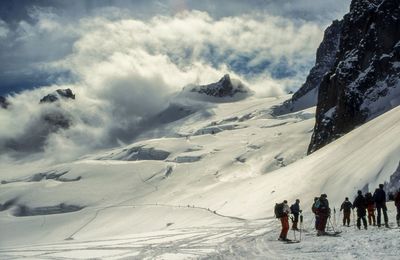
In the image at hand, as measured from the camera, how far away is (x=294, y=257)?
20.7 m

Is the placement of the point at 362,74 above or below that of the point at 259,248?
above

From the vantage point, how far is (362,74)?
12188 cm

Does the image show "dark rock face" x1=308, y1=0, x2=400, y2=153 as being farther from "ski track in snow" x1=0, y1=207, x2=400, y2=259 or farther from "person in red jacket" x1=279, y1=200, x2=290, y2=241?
"person in red jacket" x1=279, y1=200, x2=290, y2=241

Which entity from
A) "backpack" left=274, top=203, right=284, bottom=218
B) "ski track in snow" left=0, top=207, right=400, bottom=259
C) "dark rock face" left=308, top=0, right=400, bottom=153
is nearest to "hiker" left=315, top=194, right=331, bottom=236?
"ski track in snow" left=0, top=207, right=400, bottom=259

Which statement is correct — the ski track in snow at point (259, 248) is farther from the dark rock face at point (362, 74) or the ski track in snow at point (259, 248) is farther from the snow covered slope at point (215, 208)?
the dark rock face at point (362, 74)

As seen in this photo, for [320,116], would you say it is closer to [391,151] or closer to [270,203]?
[270,203]

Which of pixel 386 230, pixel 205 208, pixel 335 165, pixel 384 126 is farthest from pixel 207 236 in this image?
pixel 205 208

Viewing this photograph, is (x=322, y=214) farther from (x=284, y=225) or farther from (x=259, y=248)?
(x=259, y=248)

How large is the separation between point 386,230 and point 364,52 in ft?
364

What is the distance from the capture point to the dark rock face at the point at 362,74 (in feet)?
369

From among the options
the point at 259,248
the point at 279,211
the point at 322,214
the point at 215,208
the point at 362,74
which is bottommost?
the point at 259,248

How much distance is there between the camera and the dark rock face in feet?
369

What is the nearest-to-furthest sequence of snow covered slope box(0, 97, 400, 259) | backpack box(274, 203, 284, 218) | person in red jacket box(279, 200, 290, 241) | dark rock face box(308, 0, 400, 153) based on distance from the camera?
person in red jacket box(279, 200, 290, 241) < backpack box(274, 203, 284, 218) < snow covered slope box(0, 97, 400, 259) < dark rock face box(308, 0, 400, 153)

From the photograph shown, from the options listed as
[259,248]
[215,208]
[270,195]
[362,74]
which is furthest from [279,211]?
[362,74]
